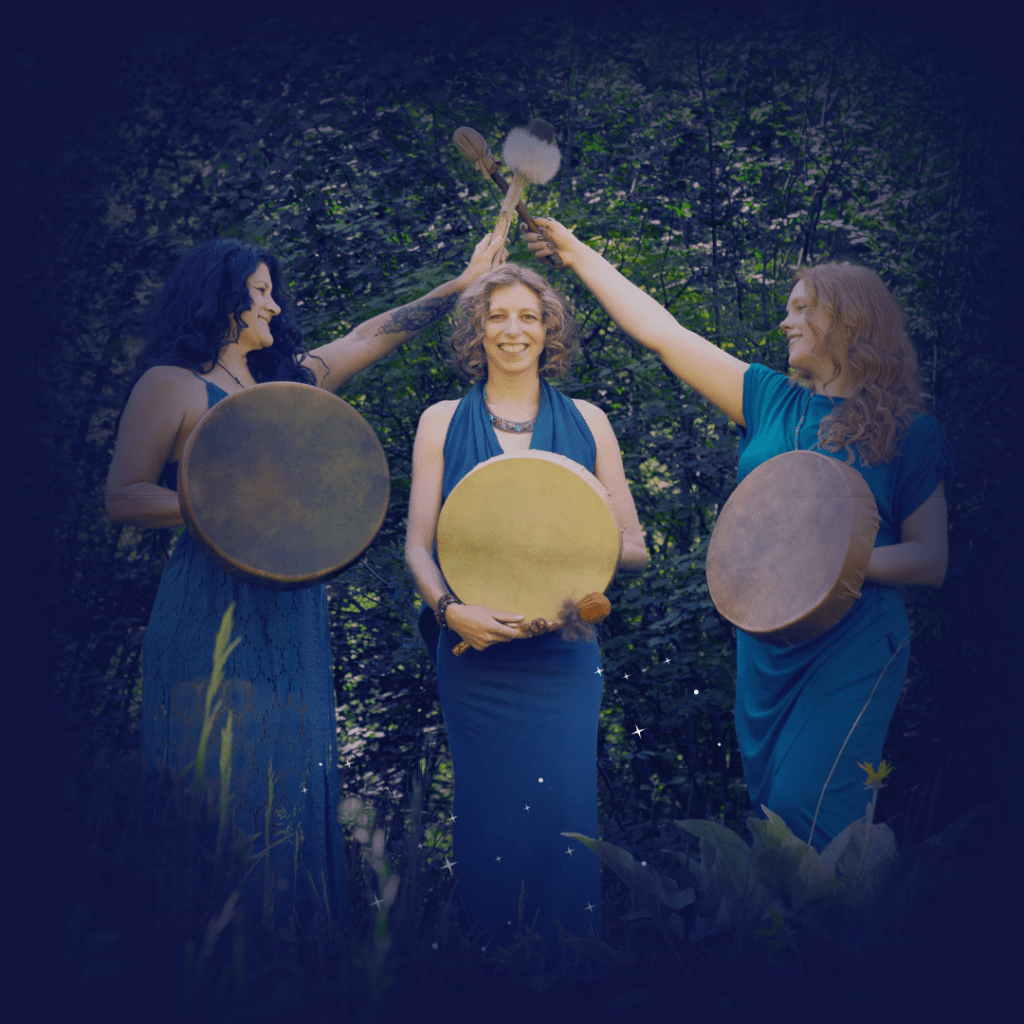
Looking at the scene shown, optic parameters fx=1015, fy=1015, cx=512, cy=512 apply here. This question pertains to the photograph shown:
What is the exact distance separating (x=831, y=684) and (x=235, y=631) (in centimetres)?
158

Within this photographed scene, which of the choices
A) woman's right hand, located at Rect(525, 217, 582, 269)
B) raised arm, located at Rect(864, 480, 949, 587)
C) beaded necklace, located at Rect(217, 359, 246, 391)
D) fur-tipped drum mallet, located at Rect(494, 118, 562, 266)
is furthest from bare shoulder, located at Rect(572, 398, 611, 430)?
beaded necklace, located at Rect(217, 359, 246, 391)

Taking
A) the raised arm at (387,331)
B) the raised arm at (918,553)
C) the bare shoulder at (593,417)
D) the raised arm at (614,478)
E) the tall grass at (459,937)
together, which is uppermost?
Answer: the raised arm at (387,331)

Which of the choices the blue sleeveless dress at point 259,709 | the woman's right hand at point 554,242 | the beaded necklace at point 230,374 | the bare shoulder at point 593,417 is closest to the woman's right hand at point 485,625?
the blue sleeveless dress at point 259,709

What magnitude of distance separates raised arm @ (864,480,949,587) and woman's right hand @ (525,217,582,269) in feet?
4.19

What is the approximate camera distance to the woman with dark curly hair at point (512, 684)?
106 inches

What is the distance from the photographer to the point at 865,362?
2814 millimetres

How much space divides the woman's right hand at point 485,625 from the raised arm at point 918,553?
92 cm

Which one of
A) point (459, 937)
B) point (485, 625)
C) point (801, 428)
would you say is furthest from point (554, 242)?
point (459, 937)

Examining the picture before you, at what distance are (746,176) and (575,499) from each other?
7.88ft

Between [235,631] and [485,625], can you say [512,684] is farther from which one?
[235,631]

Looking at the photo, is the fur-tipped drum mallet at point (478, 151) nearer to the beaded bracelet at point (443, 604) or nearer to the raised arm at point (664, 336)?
the raised arm at point (664, 336)

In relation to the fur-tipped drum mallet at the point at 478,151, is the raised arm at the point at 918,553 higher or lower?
lower

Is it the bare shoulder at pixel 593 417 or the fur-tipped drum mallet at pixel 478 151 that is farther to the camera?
the fur-tipped drum mallet at pixel 478 151

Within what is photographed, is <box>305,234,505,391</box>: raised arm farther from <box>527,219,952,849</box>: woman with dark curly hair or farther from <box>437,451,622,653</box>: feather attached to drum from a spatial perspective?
<box>437,451,622,653</box>: feather attached to drum
